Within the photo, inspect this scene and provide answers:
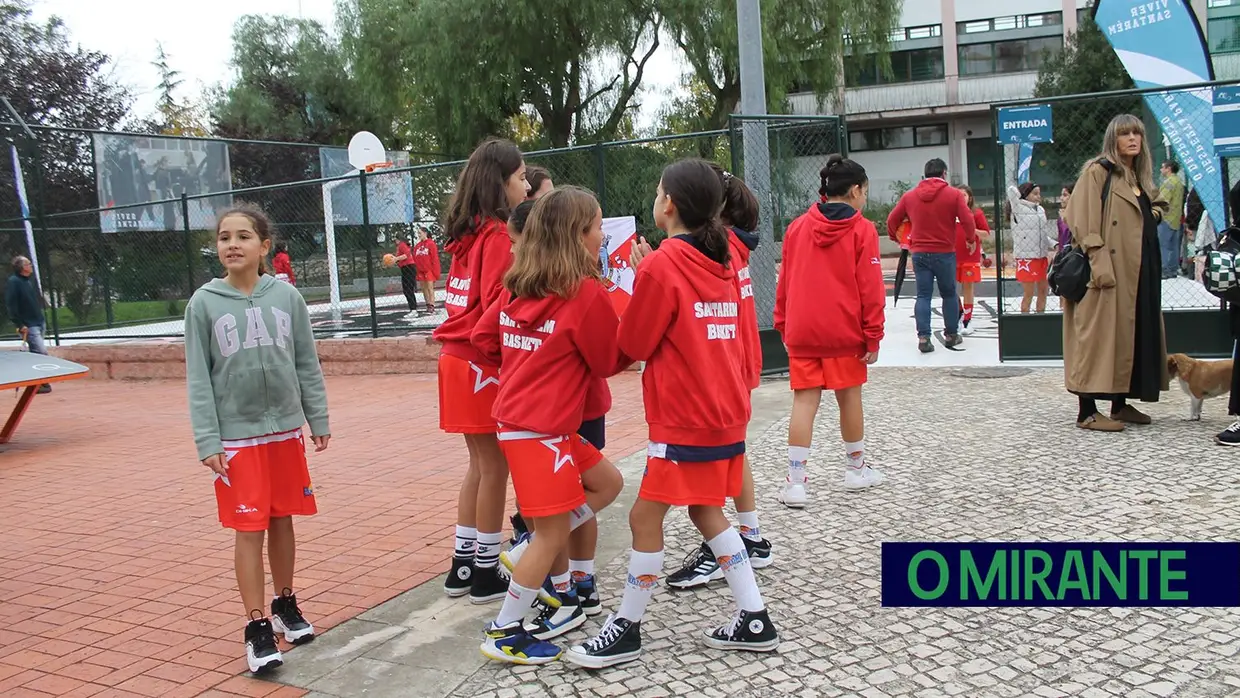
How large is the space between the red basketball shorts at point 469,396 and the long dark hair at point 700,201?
1.07 metres

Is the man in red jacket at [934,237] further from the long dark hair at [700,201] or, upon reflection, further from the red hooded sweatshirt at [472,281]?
the long dark hair at [700,201]

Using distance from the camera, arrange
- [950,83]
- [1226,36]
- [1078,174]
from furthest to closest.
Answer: [950,83], [1226,36], [1078,174]

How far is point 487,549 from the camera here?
422 centimetres

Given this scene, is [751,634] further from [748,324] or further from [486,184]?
[486,184]

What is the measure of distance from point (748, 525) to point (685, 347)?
4.26 feet

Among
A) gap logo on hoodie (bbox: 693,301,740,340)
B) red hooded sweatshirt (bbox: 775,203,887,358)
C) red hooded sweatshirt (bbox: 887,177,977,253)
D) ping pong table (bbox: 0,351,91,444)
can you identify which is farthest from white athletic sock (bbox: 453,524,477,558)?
red hooded sweatshirt (bbox: 887,177,977,253)

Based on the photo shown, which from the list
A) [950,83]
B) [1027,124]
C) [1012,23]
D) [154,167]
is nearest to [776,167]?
[1027,124]

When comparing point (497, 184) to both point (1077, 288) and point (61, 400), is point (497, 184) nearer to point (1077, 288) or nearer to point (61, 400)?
point (1077, 288)

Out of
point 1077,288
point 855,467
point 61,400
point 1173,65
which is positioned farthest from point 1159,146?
point 61,400

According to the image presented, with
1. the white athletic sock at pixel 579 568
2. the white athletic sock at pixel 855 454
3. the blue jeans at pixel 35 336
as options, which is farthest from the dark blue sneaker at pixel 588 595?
the blue jeans at pixel 35 336

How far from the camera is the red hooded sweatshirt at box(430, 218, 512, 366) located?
408 cm

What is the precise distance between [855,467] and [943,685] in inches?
95.6

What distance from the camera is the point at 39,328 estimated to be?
12.8 metres

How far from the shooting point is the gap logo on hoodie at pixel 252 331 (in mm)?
3723
